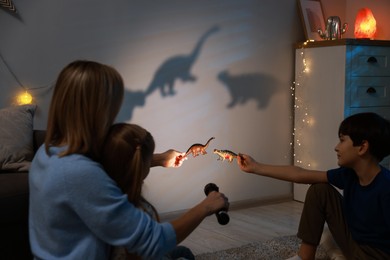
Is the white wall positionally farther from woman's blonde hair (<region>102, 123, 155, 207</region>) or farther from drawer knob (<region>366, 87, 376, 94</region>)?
woman's blonde hair (<region>102, 123, 155, 207</region>)

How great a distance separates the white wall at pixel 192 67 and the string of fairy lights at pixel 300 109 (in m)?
0.06

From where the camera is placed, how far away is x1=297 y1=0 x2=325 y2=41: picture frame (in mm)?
3658

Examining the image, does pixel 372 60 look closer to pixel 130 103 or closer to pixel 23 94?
pixel 130 103

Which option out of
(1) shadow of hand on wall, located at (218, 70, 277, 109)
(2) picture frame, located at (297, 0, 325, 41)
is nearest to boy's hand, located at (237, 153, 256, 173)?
(1) shadow of hand on wall, located at (218, 70, 277, 109)

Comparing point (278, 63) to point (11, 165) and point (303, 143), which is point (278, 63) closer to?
point (303, 143)

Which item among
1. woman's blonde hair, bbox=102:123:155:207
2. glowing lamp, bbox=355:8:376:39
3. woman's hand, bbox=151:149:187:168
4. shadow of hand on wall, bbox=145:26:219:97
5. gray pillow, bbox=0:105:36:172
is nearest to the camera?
woman's blonde hair, bbox=102:123:155:207

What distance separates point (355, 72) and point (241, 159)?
143 cm

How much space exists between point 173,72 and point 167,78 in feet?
0.19

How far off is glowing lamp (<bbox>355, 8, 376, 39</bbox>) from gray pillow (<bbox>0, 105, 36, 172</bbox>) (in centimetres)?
240

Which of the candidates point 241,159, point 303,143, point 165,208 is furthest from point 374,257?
point 303,143

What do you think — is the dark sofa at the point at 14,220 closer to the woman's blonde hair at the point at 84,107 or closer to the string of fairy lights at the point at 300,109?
the woman's blonde hair at the point at 84,107

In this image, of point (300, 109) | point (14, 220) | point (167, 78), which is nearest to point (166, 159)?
point (14, 220)

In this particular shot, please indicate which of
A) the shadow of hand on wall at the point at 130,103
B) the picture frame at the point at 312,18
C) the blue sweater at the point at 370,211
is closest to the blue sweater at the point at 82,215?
the blue sweater at the point at 370,211

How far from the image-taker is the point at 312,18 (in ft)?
12.1
